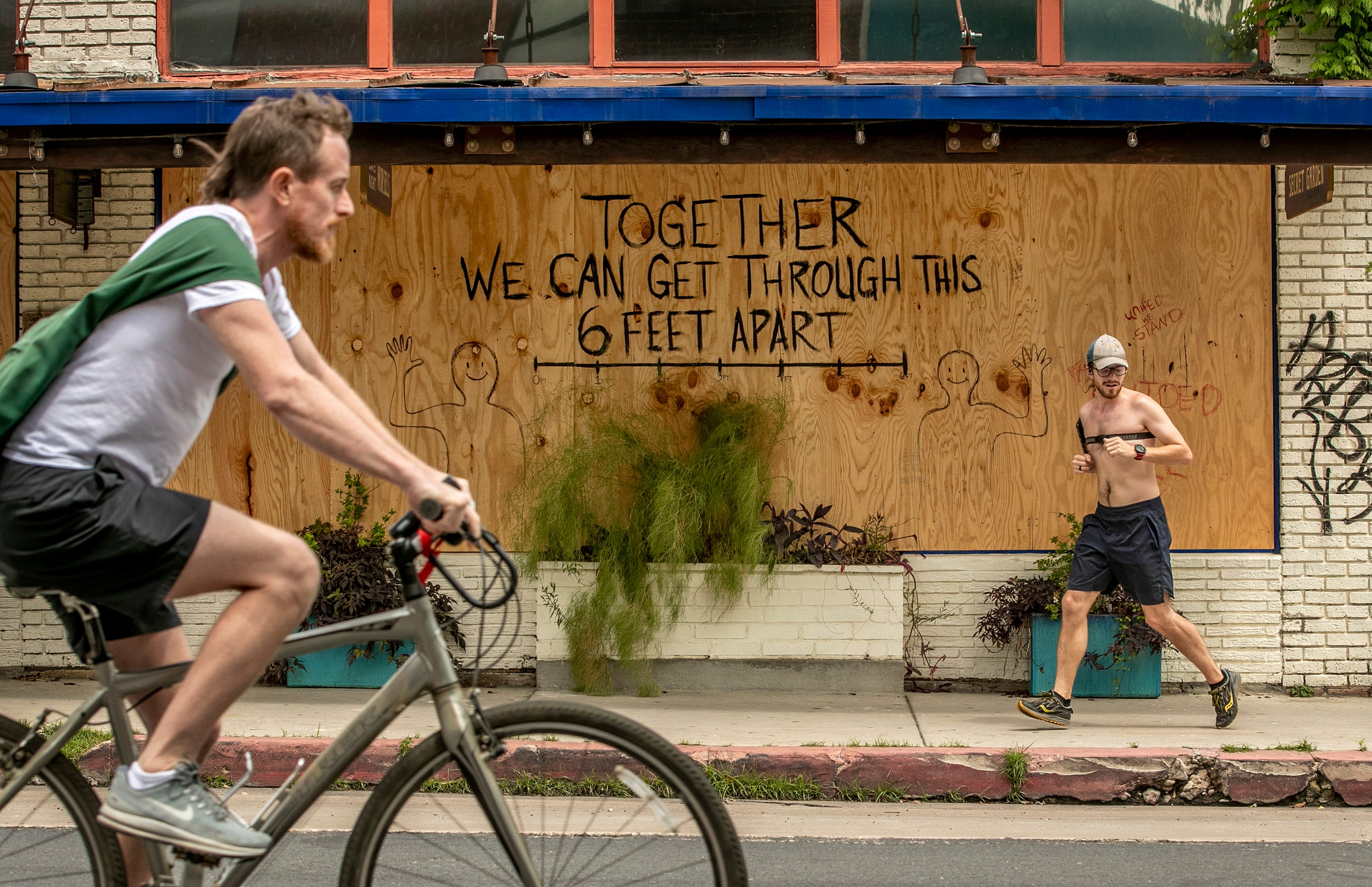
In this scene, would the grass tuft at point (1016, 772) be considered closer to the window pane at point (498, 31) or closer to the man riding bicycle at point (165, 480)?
the man riding bicycle at point (165, 480)

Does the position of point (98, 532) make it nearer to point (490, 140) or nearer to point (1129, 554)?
point (490, 140)

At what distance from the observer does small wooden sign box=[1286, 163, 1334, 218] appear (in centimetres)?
707

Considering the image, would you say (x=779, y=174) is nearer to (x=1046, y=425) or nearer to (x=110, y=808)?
(x=1046, y=425)

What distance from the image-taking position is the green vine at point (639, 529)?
7.14 meters

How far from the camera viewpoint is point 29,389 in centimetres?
254

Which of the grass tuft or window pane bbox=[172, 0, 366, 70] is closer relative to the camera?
the grass tuft

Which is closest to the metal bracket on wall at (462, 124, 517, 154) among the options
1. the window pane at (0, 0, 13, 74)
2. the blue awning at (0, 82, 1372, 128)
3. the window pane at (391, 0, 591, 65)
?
the blue awning at (0, 82, 1372, 128)

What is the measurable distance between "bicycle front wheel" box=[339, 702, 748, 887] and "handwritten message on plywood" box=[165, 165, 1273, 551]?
450 centimetres

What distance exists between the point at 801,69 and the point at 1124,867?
538 centimetres

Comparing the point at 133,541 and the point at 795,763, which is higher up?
the point at 133,541

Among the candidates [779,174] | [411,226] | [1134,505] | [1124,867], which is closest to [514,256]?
[411,226]

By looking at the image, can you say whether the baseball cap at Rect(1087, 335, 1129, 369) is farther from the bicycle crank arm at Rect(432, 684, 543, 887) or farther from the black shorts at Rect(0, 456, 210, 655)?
the black shorts at Rect(0, 456, 210, 655)

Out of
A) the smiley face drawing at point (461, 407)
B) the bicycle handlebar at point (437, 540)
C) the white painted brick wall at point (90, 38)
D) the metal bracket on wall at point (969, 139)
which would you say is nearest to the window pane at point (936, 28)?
the metal bracket on wall at point (969, 139)

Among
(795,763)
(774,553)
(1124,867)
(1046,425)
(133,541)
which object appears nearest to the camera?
(133,541)
